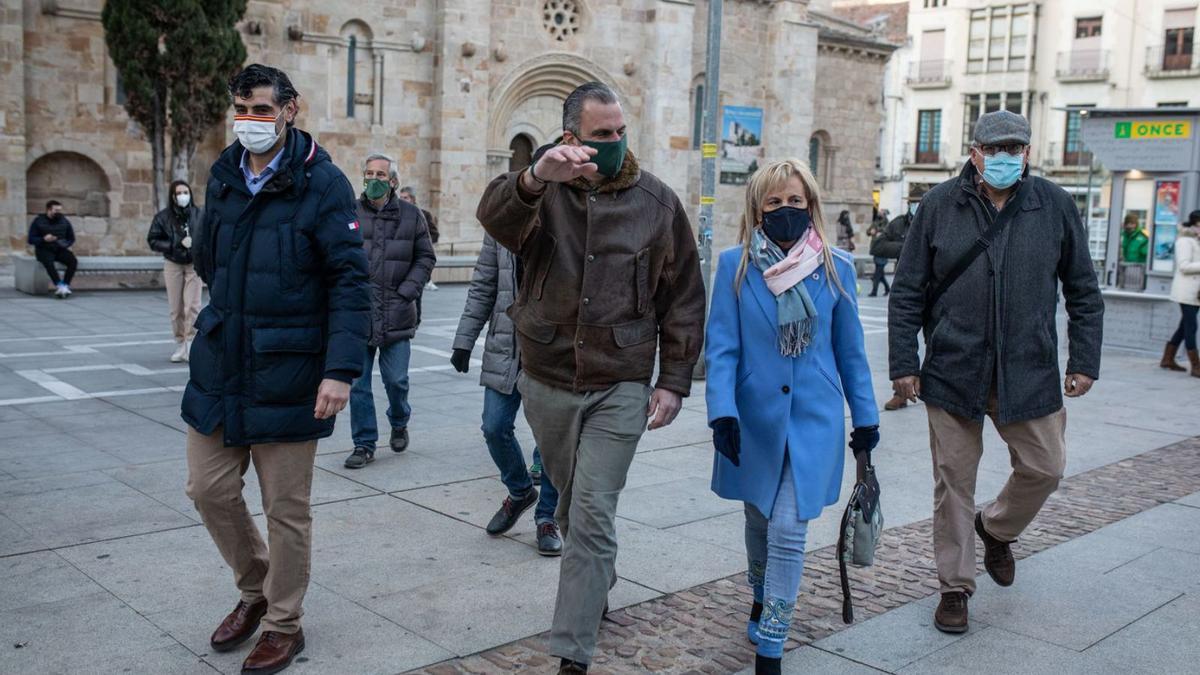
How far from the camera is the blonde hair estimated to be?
4234 millimetres

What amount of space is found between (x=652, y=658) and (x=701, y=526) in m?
1.94

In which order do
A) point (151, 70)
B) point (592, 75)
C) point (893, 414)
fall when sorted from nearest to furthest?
point (893, 414), point (151, 70), point (592, 75)

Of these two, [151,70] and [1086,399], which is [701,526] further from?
[151,70]

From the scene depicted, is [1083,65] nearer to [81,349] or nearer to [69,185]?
[69,185]

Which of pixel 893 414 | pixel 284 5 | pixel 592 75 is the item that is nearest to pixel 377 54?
pixel 284 5

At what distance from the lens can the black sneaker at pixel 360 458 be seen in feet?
24.3

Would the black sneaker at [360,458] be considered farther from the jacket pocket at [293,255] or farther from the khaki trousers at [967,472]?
the khaki trousers at [967,472]

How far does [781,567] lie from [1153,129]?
1342cm

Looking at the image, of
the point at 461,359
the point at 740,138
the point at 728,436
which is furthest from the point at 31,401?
the point at 740,138

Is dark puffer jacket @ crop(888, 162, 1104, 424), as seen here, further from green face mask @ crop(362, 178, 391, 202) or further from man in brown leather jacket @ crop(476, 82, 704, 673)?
green face mask @ crop(362, 178, 391, 202)

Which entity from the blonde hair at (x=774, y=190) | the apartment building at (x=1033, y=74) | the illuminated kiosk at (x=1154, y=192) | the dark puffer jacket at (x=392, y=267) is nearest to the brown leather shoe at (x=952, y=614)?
the blonde hair at (x=774, y=190)

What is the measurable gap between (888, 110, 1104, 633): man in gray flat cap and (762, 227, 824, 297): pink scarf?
961mm

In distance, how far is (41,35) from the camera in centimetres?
2006

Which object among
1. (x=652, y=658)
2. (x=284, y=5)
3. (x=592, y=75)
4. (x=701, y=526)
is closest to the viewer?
(x=652, y=658)
